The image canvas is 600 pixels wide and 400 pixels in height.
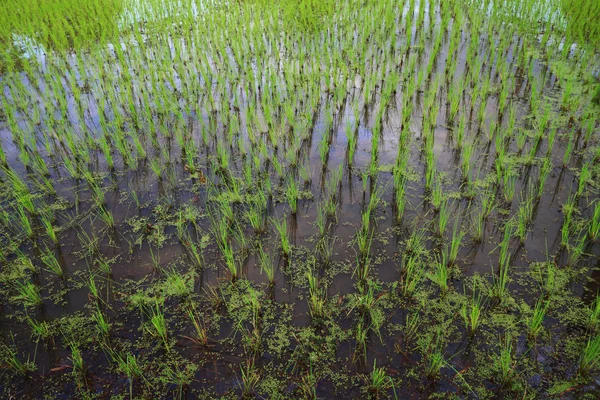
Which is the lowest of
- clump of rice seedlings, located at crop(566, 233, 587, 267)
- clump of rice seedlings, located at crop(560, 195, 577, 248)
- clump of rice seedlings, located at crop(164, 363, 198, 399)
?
clump of rice seedlings, located at crop(164, 363, 198, 399)

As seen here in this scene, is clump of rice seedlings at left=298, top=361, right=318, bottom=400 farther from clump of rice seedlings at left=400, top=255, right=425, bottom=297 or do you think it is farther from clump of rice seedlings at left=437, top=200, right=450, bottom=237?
clump of rice seedlings at left=437, top=200, right=450, bottom=237

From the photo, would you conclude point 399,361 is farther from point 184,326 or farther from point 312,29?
point 312,29

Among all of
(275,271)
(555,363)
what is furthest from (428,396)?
(275,271)

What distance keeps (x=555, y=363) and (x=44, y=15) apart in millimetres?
7950

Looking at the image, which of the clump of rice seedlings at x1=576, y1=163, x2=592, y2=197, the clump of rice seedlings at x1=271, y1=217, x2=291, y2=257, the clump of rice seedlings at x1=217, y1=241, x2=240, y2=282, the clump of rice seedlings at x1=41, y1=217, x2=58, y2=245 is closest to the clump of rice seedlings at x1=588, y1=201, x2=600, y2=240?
the clump of rice seedlings at x1=576, y1=163, x2=592, y2=197

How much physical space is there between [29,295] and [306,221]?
1.66 m

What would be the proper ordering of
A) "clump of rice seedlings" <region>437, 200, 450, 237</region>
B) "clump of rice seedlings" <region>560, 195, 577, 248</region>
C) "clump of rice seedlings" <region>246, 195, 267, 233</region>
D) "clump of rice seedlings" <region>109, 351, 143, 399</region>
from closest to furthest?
"clump of rice seedlings" <region>109, 351, 143, 399</region> < "clump of rice seedlings" <region>560, 195, 577, 248</region> < "clump of rice seedlings" <region>437, 200, 450, 237</region> < "clump of rice seedlings" <region>246, 195, 267, 233</region>

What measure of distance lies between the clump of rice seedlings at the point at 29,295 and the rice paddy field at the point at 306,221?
0.04 feet

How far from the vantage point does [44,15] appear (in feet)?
20.4

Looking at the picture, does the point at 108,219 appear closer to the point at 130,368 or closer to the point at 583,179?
the point at 130,368

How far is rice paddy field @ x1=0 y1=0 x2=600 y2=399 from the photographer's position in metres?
1.77

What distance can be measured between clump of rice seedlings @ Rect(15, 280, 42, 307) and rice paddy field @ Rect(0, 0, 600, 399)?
0.01 metres

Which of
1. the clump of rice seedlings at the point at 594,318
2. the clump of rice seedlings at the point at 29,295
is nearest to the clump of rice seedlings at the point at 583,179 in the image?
the clump of rice seedlings at the point at 594,318

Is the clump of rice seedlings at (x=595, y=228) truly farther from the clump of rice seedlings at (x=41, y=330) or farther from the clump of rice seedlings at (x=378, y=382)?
the clump of rice seedlings at (x=41, y=330)
